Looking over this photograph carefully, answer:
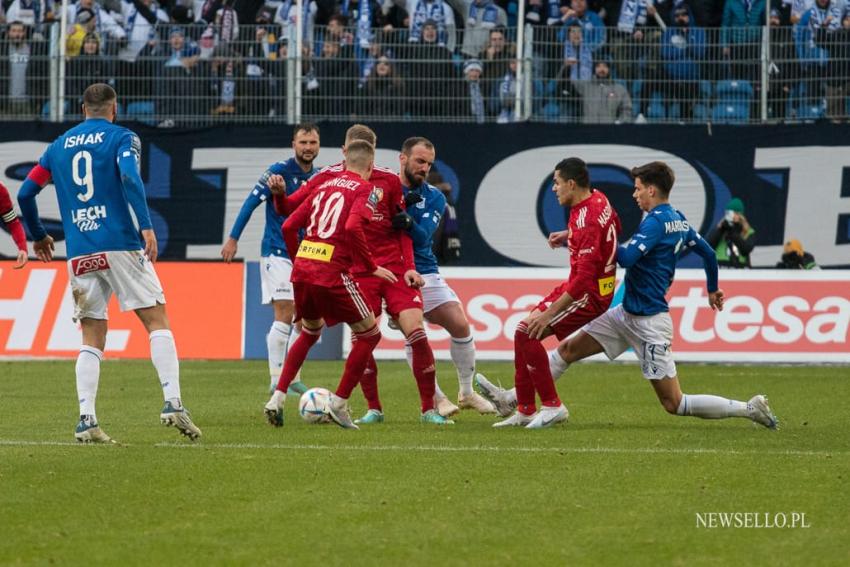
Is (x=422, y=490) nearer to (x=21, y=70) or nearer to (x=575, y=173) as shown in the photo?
(x=575, y=173)

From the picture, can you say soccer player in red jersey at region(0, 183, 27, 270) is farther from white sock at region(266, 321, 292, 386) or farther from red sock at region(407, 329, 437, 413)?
red sock at region(407, 329, 437, 413)

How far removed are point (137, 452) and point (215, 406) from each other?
3.47 metres

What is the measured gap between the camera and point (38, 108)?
21.5 m

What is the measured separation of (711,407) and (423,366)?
7.37 feet

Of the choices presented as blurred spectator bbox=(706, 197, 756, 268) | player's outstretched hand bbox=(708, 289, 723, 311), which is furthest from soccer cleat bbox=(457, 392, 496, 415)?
blurred spectator bbox=(706, 197, 756, 268)

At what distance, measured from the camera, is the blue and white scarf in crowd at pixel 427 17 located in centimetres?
2097

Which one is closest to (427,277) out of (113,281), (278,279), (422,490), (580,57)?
(278,279)

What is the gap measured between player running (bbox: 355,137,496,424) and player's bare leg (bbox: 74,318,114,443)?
227 cm

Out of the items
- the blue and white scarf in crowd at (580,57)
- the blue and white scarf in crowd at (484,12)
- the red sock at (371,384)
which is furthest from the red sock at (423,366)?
the blue and white scarf in crowd at (484,12)

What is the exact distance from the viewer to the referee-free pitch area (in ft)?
20.4

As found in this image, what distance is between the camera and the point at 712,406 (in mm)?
10758

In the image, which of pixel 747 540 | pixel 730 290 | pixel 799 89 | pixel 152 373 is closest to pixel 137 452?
pixel 747 540

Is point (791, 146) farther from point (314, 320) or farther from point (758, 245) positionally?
point (314, 320)

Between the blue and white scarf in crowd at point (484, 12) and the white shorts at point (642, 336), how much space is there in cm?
1084
